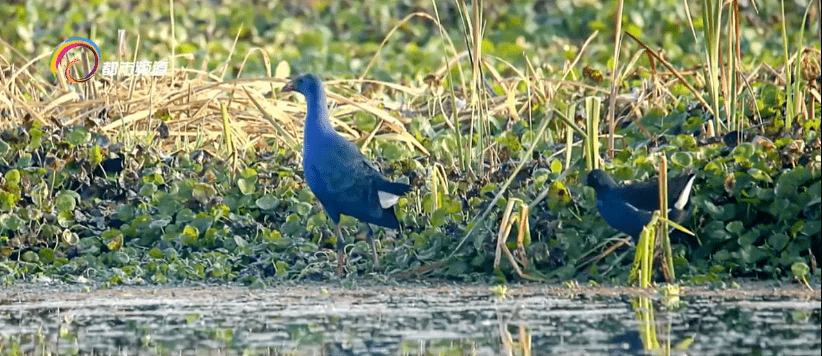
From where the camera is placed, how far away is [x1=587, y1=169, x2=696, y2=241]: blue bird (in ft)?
19.6

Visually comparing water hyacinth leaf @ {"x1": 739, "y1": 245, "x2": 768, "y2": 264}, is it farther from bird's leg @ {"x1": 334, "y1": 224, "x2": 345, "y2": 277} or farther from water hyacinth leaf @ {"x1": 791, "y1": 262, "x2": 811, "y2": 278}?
bird's leg @ {"x1": 334, "y1": 224, "x2": 345, "y2": 277}

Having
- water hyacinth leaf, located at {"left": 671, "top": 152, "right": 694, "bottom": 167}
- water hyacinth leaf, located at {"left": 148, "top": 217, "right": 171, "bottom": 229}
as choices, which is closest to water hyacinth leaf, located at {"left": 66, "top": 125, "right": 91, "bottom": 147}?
water hyacinth leaf, located at {"left": 148, "top": 217, "right": 171, "bottom": 229}

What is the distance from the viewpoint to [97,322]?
5379 mm

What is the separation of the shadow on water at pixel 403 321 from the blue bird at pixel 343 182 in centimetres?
38

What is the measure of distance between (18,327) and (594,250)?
7.60 feet

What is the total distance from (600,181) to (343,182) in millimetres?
1102

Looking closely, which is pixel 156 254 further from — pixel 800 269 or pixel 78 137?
pixel 800 269

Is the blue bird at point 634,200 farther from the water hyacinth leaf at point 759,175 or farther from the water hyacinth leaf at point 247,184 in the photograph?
the water hyacinth leaf at point 247,184

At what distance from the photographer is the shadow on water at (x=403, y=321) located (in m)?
4.71

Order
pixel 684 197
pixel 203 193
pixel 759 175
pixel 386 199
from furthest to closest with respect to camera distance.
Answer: pixel 203 193 → pixel 386 199 → pixel 759 175 → pixel 684 197

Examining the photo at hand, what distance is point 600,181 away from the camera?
609cm

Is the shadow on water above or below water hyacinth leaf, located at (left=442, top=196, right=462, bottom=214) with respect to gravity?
below

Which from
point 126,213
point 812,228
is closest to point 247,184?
point 126,213

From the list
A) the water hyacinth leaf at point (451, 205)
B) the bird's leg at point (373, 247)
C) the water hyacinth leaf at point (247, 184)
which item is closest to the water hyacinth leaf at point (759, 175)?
the water hyacinth leaf at point (451, 205)
